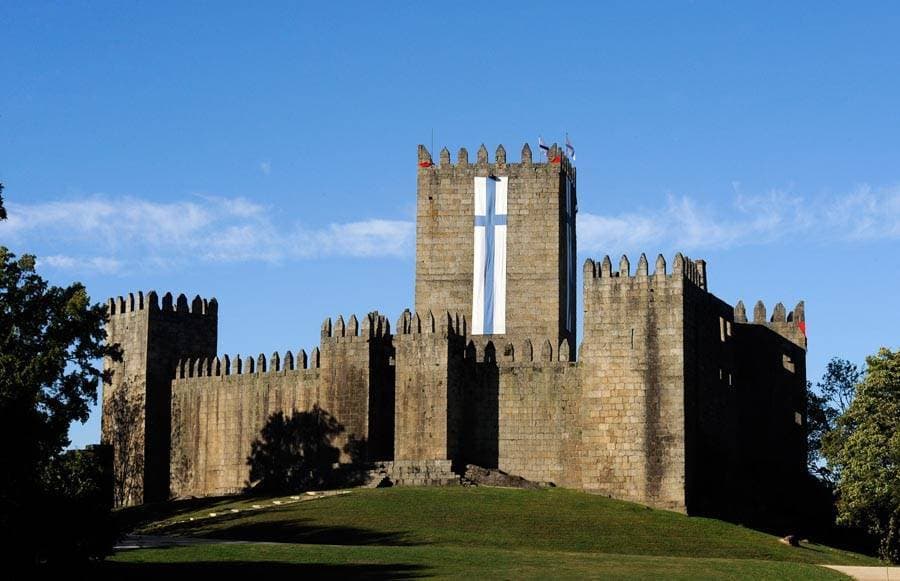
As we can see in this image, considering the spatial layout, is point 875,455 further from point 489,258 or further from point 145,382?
point 145,382

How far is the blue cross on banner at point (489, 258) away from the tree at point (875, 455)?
19.0m

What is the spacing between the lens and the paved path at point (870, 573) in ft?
138

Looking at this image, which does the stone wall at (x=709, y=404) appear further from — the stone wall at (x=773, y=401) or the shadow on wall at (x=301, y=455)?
the shadow on wall at (x=301, y=455)

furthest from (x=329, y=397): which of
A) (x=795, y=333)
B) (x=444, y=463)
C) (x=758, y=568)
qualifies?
(x=758, y=568)

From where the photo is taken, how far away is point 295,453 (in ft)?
217

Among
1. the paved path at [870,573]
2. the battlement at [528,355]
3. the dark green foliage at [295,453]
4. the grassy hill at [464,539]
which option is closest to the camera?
the grassy hill at [464,539]

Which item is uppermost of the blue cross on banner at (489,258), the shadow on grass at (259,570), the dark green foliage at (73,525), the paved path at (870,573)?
the blue cross on banner at (489,258)

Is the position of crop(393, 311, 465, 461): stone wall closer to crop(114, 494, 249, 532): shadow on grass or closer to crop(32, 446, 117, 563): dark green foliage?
crop(114, 494, 249, 532): shadow on grass

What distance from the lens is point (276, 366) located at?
68.2 metres

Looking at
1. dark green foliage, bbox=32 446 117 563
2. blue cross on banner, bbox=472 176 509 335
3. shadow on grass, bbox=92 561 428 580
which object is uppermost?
blue cross on banner, bbox=472 176 509 335

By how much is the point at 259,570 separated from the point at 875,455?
2473cm

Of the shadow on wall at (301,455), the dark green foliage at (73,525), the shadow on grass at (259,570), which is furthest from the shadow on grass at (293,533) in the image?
the dark green foliage at (73,525)

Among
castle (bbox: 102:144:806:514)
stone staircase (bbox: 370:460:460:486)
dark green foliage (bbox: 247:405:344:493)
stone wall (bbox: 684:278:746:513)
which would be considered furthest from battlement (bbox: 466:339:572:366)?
dark green foliage (bbox: 247:405:344:493)

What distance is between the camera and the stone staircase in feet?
194
